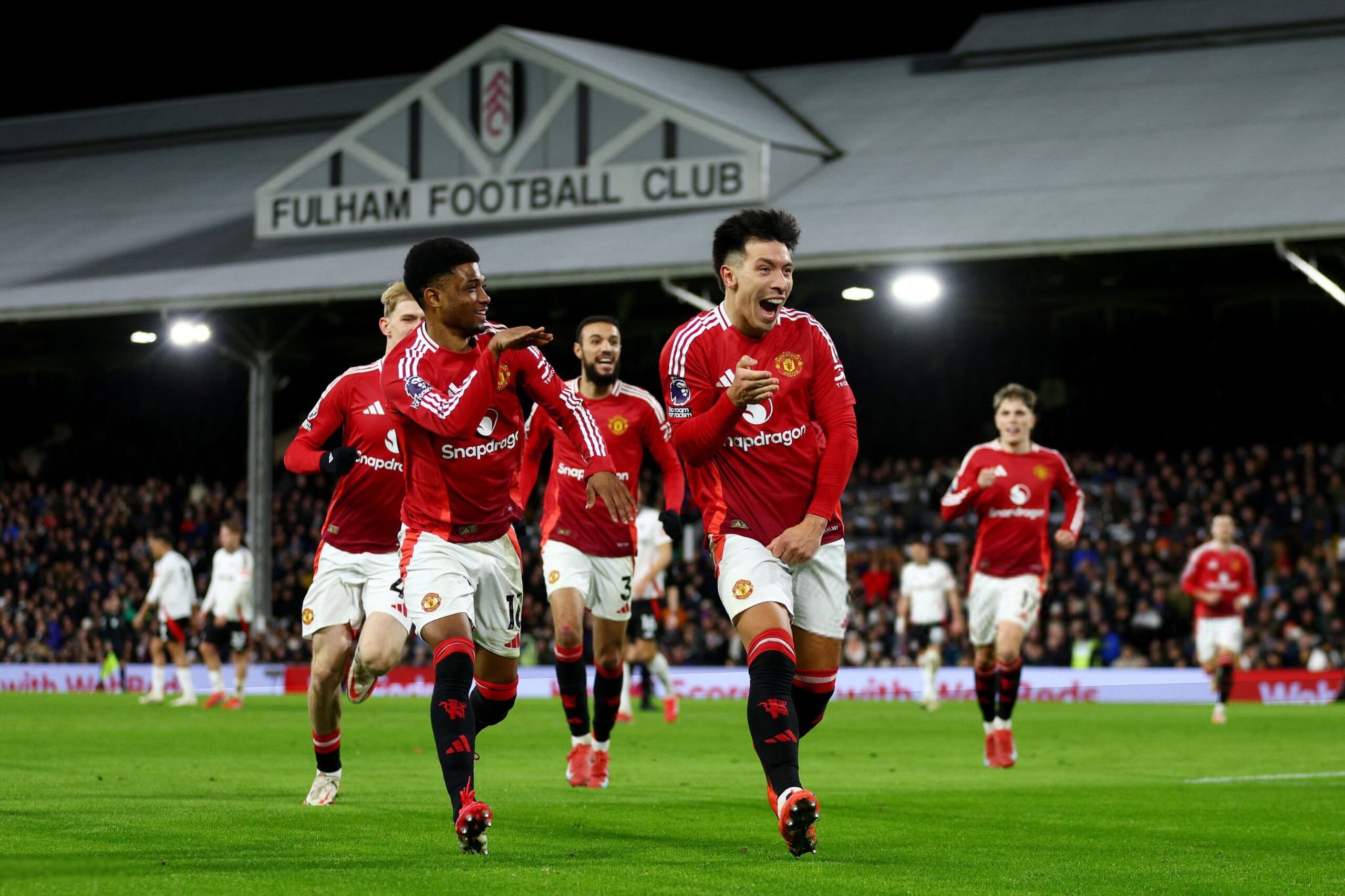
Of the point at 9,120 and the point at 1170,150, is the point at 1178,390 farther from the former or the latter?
the point at 9,120

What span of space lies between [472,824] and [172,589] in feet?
59.3

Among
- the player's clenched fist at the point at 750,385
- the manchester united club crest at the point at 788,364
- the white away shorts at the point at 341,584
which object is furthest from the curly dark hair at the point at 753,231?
the white away shorts at the point at 341,584

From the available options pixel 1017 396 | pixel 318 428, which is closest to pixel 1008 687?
pixel 1017 396

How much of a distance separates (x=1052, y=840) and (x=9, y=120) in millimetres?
39799

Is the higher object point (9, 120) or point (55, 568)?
point (9, 120)

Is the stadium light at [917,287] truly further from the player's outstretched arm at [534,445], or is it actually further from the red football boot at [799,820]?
the red football boot at [799,820]

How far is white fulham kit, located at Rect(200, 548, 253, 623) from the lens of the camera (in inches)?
907

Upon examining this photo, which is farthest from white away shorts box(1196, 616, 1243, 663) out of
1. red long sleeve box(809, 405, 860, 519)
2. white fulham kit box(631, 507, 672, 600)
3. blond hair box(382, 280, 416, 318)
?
red long sleeve box(809, 405, 860, 519)

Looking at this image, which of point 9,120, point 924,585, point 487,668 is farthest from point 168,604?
point 9,120

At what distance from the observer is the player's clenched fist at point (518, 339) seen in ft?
23.8

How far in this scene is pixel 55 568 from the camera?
3666 cm

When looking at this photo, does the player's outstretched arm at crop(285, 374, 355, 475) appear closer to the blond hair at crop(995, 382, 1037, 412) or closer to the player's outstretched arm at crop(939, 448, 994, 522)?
the player's outstretched arm at crop(939, 448, 994, 522)

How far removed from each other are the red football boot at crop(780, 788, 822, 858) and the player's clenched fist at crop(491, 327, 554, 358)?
2.02 m

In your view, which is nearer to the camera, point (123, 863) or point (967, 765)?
point (123, 863)
